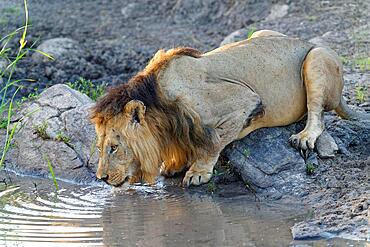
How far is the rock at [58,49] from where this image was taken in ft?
34.8

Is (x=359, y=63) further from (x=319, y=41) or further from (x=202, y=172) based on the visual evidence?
(x=202, y=172)

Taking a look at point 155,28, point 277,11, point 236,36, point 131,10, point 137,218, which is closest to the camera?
point 137,218

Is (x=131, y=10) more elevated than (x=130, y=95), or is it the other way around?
(x=130, y=95)

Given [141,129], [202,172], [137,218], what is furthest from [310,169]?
[137,218]

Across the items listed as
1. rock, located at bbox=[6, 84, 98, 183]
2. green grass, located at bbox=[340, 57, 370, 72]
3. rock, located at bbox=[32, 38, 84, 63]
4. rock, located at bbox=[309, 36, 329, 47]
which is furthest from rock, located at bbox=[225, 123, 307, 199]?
rock, located at bbox=[32, 38, 84, 63]

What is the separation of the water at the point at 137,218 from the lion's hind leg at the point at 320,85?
1.00 metres

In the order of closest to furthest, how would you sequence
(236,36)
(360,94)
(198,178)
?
(198,178), (360,94), (236,36)

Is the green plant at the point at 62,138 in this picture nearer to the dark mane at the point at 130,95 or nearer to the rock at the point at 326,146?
the dark mane at the point at 130,95

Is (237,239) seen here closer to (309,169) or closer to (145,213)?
(145,213)

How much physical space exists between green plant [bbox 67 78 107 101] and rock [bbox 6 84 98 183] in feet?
2.34

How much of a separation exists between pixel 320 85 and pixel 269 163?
878 millimetres

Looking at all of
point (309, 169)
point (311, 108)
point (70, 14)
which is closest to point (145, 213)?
point (309, 169)

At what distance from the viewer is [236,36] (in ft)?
36.5

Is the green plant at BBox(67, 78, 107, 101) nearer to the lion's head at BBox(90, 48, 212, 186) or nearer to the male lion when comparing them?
the male lion
